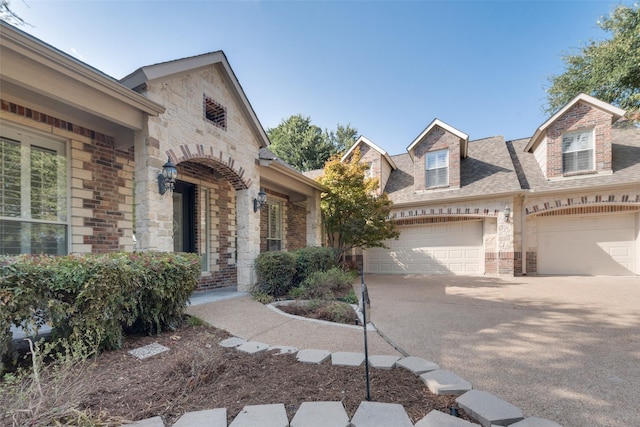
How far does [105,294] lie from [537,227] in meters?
12.4

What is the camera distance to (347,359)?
9.34 feet

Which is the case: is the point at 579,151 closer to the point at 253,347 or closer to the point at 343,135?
the point at 253,347

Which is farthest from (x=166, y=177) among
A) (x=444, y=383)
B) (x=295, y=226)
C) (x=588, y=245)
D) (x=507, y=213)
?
(x=588, y=245)

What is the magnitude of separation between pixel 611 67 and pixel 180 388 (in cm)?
1646

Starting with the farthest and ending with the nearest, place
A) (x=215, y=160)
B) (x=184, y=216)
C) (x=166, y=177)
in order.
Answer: (x=184, y=216) → (x=215, y=160) → (x=166, y=177)

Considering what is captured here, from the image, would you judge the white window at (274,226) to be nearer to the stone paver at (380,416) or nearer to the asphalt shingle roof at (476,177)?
the asphalt shingle roof at (476,177)

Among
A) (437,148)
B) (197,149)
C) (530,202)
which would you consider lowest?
(530,202)

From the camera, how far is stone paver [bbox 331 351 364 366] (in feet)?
9.07

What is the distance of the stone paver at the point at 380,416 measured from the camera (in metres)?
1.81

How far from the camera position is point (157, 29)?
6.04m

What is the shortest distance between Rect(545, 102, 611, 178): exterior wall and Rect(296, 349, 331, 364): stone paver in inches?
435

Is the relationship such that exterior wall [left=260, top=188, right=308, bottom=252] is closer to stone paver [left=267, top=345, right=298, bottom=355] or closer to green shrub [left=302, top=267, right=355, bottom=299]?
green shrub [left=302, top=267, right=355, bottom=299]

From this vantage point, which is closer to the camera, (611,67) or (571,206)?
(571,206)

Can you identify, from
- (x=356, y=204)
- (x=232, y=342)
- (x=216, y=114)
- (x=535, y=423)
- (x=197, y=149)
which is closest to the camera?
(x=535, y=423)
